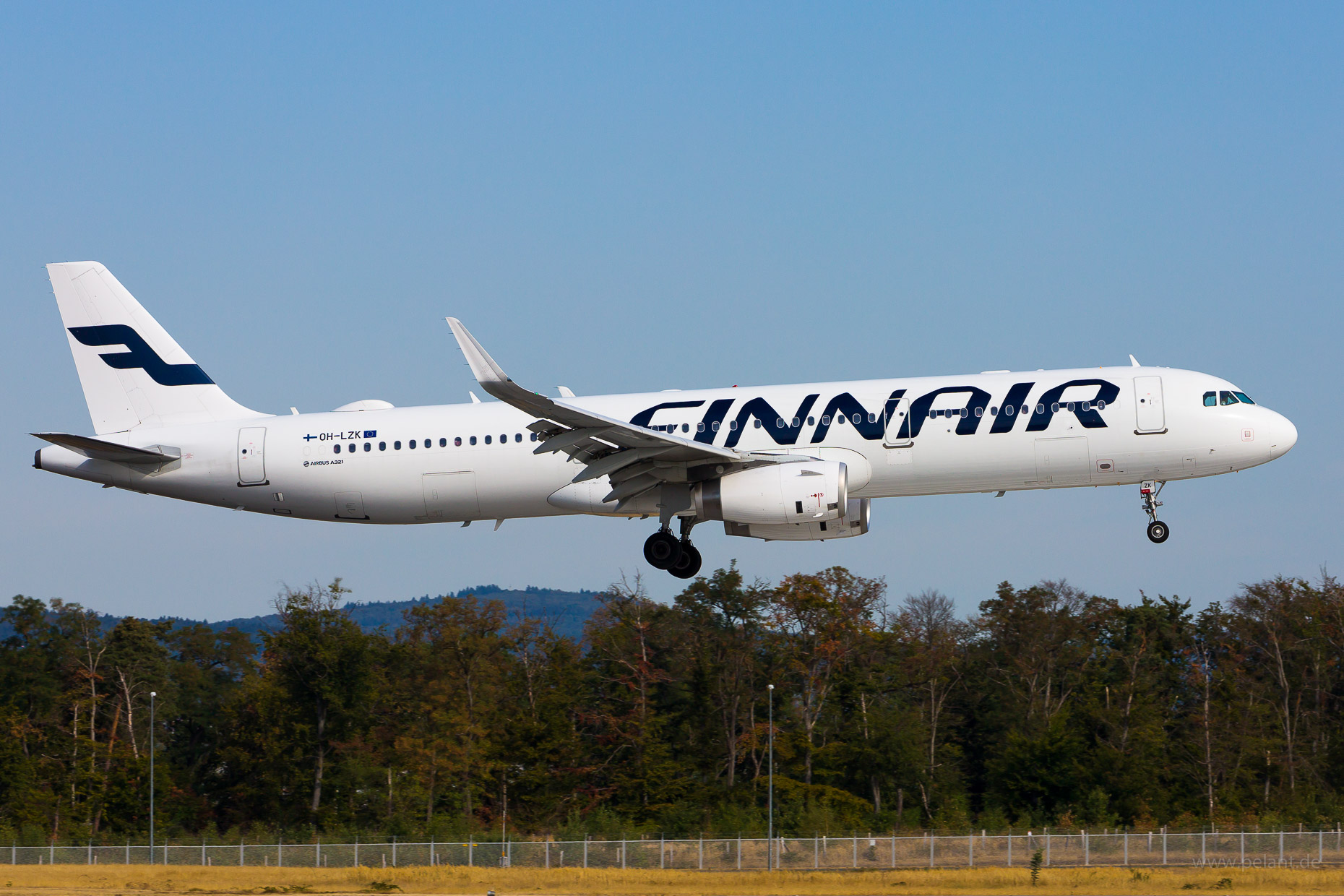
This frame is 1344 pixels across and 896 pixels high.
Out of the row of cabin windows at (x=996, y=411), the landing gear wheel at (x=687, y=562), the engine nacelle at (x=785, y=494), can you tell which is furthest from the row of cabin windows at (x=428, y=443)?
the row of cabin windows at (x=996, y=411)

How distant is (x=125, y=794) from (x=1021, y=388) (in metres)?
66.3

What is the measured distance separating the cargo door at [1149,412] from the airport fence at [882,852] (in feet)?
73.2

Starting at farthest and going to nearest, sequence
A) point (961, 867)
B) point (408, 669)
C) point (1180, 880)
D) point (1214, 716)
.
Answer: point (408, 669) → point (1214, 716) → point (961, 867) → point (1180, 880)

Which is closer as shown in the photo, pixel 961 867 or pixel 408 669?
pixel 961 867

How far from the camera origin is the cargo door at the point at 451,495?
36.0 m

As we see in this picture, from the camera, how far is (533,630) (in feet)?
317

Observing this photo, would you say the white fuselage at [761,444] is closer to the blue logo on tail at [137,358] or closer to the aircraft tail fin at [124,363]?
the aircraft tail fin at [124,363]

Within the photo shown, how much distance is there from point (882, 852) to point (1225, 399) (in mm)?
27966

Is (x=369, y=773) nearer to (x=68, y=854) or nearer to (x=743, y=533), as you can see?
(x=68, y=854)

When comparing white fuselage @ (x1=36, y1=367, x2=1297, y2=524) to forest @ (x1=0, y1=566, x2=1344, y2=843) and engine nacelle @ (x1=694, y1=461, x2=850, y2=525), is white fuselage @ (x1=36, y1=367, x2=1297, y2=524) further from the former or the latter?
forest @ (x1=0, y1=566, x2=1344, y2=843)

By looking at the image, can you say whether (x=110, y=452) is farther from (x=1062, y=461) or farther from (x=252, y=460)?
(x=1062, y=461)

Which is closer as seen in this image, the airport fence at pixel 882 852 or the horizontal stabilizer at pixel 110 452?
the horizontal stabilizer at pixel 110 452

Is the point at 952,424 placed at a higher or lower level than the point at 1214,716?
higher

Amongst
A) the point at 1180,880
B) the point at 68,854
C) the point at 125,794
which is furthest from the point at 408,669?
the point at 1180,880
